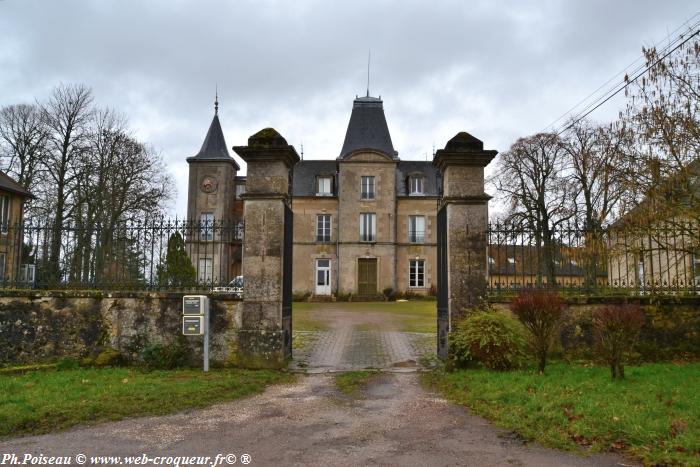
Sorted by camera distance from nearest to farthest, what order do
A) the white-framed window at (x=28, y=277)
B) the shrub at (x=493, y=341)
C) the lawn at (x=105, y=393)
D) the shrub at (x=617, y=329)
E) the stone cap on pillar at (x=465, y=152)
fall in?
the lawn at (x=105, y=393), the shrub at (x=617, y=329), the shrub at (x=493, y=341), the stone cap on pillar at (x=465, y=152), the white-framed window at (x=28, y=277)

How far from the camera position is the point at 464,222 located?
8.69 m

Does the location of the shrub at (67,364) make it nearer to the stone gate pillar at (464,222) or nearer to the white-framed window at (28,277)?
the white-framed window at (28,277)

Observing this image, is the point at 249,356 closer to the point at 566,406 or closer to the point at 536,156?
the point at 566,406

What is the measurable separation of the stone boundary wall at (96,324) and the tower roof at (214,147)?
2742cm

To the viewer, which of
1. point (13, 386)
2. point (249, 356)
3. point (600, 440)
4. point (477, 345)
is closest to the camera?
point (600, 440)

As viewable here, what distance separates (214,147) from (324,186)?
8.12 meters

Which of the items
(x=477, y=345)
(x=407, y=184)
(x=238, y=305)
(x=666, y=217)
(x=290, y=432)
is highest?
(x=407, y=184)

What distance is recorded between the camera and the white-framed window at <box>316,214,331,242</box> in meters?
34.0

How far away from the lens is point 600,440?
464 cm

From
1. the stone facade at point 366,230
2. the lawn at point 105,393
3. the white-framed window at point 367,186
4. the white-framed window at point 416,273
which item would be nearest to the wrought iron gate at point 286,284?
the lawn at point 105,393

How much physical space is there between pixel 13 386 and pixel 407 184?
97.0ft

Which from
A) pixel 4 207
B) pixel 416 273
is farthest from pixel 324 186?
pixel 4 207

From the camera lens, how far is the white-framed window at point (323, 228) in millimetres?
33969

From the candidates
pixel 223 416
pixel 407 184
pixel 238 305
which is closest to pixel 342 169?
pixel 407 184
